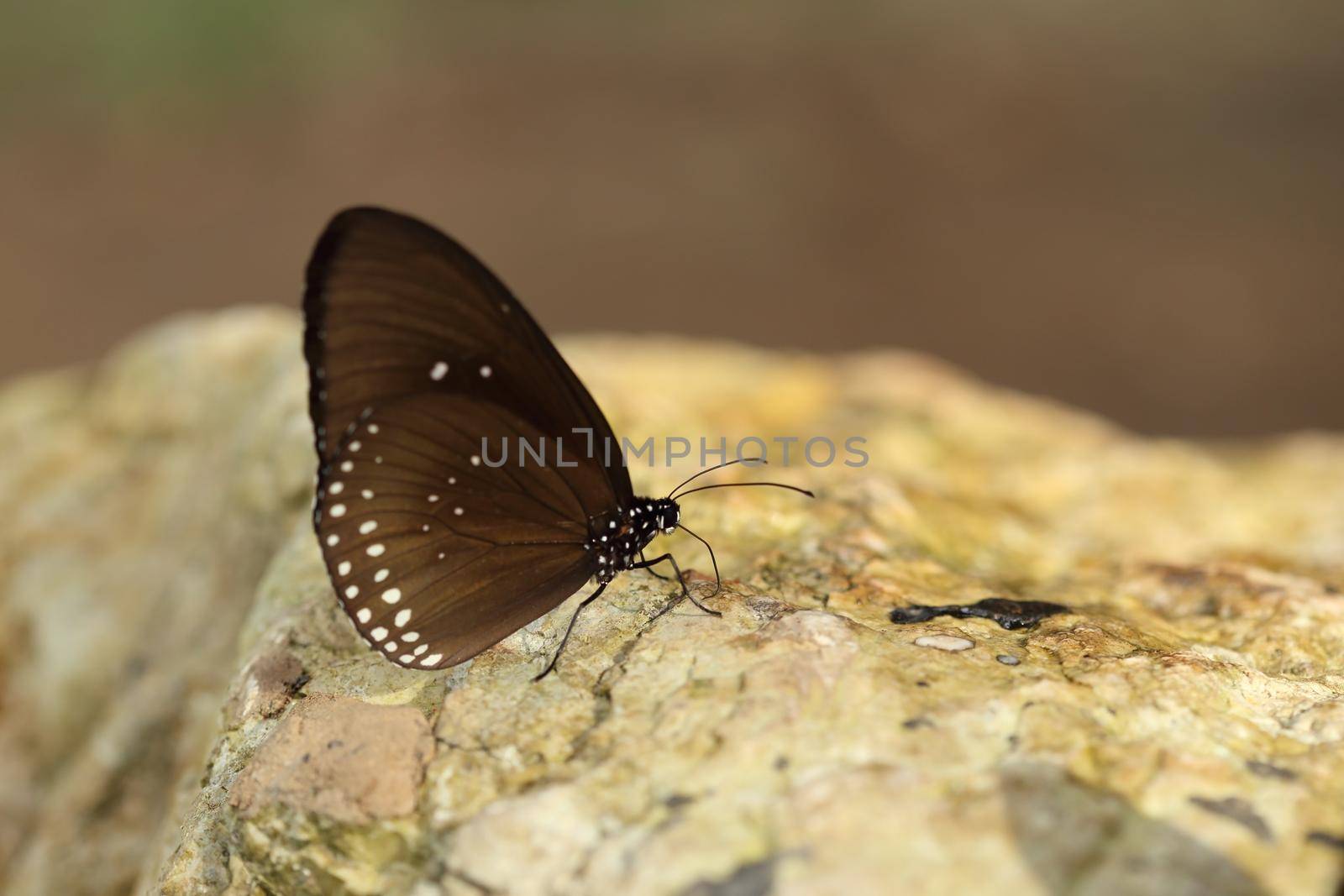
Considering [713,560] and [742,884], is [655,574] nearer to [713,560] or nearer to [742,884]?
[713,560]

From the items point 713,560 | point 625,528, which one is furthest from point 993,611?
point 625,528

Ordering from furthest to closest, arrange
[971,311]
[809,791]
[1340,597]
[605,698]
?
[971,311] < [1340,597] < [605,698] < [809,791]

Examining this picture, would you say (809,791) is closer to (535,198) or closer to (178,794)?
(178,794)

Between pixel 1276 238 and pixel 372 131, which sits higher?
pixel 372 131

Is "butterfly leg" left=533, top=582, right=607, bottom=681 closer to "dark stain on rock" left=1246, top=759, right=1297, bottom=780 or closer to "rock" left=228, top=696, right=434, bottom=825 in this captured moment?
"rock" left=228, top=696, right=434, bottom=825

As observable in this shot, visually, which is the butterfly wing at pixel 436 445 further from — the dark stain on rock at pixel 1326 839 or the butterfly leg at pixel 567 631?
the dark stain on rock at pixel 1326 839

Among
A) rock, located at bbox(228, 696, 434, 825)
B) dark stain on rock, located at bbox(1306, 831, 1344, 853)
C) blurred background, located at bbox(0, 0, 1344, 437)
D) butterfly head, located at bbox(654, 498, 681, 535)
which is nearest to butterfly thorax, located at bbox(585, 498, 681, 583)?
butterfly head, located at bbox(654, 498, 681, 535)

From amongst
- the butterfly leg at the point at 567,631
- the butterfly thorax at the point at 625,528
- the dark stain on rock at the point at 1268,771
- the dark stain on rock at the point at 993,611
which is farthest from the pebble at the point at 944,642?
the butterfly leg at the point at 567,631

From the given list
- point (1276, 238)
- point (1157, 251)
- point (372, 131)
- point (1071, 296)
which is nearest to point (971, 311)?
point (1071, 296)
